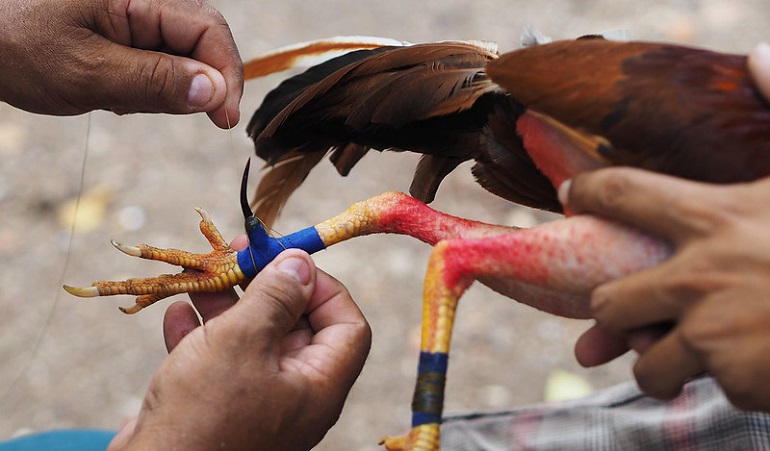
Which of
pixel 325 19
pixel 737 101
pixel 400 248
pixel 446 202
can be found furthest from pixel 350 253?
pixel 737 101

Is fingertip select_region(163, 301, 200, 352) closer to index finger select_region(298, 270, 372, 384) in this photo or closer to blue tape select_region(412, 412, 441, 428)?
index finger select_region(298, 270, 372, 384)

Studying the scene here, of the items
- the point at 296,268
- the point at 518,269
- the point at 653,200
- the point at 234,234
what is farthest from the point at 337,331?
the point at 234,234

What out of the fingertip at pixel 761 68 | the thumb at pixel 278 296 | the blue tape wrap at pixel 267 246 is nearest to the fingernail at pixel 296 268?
the thumb at pixel 278 296

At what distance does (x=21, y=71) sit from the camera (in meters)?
1.40

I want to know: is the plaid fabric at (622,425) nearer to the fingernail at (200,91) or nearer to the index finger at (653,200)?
the index finger at (653,200)

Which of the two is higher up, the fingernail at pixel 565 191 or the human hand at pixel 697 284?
the fingernail at pixel 565 191

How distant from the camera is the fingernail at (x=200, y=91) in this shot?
133 cm

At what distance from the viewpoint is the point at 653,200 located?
2.86 ft

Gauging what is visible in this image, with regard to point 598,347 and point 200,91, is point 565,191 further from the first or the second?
point 200,91

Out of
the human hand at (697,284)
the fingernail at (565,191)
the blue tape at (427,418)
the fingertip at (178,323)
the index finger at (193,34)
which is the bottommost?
the fingertip at (178,323)

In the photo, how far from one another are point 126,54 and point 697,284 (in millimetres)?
1032

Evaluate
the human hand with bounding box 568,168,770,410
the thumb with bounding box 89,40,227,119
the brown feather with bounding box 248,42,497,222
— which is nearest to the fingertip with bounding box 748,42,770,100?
the human hand with bounding box 568,168,770,410

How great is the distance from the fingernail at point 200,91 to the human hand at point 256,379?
414 mm

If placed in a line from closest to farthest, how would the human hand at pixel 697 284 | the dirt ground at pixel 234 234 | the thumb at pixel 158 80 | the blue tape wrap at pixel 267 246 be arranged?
the human hand at pixel 697 284 < the blue tape wrap at pixel 267 246 < the thumb at pixel 158 80 < the dirt ground at pixel 234 234
